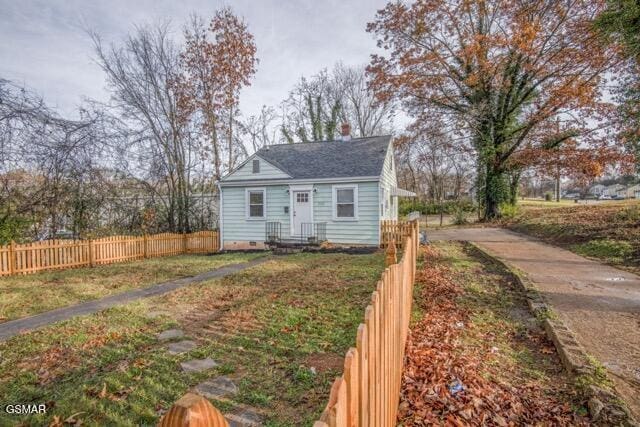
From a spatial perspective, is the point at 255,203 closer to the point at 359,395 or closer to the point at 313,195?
the point at 313,195

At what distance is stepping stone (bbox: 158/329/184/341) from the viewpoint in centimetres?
451

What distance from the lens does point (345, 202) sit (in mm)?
13328

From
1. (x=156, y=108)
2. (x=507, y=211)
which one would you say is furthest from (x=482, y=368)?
(x=507, y=211)

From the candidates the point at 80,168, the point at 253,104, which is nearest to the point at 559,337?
the point at 80,168

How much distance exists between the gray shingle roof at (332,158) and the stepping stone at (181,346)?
983 centimetres

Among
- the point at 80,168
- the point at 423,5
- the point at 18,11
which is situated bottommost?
the point at 80,168

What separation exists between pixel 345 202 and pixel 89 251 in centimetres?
949

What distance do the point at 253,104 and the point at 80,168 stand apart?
15.2 meters

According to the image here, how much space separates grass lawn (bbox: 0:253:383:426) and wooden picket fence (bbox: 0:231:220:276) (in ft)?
19.1

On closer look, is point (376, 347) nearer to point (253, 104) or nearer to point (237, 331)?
point (237, 331)

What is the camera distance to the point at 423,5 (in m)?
18.3

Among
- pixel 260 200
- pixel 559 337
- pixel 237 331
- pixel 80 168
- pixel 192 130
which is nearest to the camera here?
pixel 559 337

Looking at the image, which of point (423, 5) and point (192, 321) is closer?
point (192, 321)

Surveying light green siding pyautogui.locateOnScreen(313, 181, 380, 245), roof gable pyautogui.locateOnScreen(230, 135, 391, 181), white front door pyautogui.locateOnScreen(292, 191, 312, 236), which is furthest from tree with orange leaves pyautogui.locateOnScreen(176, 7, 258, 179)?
light green siding pyautogui.locateOnScreen(313, 181, 380, 245)
